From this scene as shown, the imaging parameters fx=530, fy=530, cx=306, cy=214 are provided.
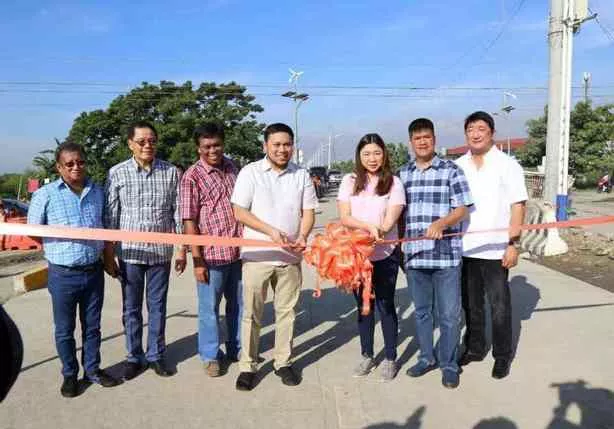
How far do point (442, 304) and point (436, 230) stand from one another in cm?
61

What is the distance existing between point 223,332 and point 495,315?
2682 millimetres

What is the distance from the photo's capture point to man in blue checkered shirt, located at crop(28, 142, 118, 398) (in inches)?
147

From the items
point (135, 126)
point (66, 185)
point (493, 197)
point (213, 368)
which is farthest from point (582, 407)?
Result: point (66, 185)

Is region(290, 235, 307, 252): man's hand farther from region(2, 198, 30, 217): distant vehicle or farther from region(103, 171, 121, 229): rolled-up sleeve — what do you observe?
region(2, 198, 30, 217): distant vehicle

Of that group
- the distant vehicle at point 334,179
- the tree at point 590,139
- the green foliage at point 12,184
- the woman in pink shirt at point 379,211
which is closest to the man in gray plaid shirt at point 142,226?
the woman in pink shirt at point 379,211

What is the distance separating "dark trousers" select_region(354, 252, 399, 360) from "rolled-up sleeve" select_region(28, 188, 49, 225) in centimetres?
239

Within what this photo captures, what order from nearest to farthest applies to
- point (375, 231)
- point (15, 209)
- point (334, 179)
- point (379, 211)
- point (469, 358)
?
point (375, 231) → point (379, 211) → point (469, 358) → point (15, 209) → point (334, 179)

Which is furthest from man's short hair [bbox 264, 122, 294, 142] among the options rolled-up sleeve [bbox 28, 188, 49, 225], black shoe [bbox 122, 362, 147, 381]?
black shoe [bbox 122, 362, 147, 381]

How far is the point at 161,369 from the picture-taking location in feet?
13.9

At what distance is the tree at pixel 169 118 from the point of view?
31.8 metres

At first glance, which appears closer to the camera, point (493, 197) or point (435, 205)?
point (435, 205)

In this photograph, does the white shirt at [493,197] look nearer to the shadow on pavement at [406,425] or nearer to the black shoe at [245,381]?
the shadow on pavement at [406,425]

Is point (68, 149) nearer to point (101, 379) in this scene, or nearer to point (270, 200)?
point (270, 200)

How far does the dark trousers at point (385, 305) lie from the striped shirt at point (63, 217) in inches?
81.3
